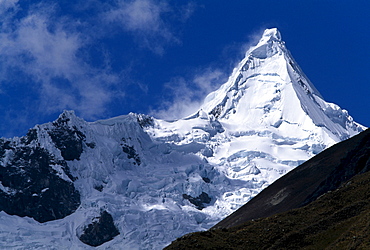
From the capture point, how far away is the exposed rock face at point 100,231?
178m

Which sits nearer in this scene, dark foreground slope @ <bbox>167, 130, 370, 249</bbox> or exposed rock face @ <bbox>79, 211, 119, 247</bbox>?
dark foreground slope @ <bbox>167, 130, 370, 249</bbox>

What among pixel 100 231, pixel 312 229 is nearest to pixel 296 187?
pixel 312 229

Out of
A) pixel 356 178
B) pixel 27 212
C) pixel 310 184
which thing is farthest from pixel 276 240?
pixel 27 212

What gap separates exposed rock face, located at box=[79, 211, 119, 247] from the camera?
178 meters

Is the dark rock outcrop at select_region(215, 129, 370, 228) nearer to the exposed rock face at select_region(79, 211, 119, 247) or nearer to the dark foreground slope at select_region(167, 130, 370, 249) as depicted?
the dark foreground slope at select_region(167, 130, 370, 249)

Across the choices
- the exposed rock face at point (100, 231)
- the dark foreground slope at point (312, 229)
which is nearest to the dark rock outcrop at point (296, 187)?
the dark foreground slope at point (312, 229)

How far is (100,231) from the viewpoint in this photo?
179 m

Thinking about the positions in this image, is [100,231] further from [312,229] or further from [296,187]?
[312,229]

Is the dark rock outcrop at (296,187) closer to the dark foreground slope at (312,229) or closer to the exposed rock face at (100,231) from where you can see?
the dark foreground slope at (312,229)

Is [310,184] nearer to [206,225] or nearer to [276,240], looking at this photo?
[276,240]

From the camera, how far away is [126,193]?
19750cm

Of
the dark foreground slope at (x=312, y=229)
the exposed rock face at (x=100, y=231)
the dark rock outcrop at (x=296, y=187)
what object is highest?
the exposed rock face at (x=100, y=231)

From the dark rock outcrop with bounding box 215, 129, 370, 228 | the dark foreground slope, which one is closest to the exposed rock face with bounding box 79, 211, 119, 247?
the dark rock outcrop with bounding box 215, 129, 370, 228

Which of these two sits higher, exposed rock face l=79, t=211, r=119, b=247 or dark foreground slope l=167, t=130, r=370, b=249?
exposed rock face l=79, t=211, r=119, b=247
